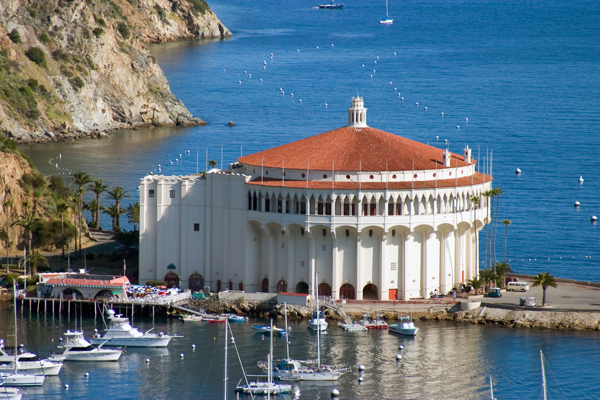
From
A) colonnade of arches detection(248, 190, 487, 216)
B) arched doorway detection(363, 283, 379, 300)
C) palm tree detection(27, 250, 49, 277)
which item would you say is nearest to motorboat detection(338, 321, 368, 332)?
arched doorway detection(363, 283, 379, 300)

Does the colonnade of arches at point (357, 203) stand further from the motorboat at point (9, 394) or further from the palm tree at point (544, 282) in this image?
the motorboat at point (9, 394)

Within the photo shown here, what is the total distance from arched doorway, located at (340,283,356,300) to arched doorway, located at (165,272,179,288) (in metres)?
16.3

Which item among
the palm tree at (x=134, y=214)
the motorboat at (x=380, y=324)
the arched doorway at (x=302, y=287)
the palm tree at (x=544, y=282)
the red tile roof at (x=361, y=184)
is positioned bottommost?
the motorboat at (x=380, y=324)

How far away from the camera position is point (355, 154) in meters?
130

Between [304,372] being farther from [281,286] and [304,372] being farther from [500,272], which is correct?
[500,272]

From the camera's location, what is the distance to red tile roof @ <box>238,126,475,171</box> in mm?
127625

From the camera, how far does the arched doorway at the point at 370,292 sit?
128375 mm

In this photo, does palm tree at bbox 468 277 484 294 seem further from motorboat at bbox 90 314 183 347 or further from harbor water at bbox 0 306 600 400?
motorboat at bbox 90 314 183 347

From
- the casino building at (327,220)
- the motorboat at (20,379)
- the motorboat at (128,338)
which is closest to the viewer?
the motorboat at (20,379)

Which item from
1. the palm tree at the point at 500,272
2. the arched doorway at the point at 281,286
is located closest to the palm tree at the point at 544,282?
the palm tree at the point at 500,272

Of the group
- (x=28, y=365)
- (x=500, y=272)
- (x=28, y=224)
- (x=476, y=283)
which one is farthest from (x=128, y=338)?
(x=500, y=272)

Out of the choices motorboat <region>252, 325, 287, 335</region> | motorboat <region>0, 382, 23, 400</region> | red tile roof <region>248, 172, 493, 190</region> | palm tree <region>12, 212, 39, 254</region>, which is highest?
red tile roof <region>248, 172, 493, 190</region>

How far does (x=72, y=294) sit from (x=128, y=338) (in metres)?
14.1

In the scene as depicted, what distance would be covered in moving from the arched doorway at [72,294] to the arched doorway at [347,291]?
77.7 ft
